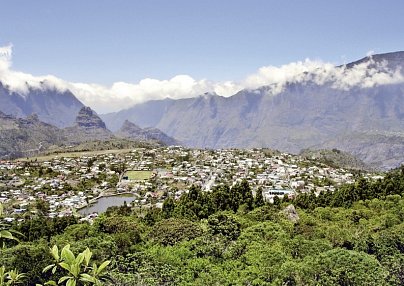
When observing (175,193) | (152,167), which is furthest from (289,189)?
(152,167)

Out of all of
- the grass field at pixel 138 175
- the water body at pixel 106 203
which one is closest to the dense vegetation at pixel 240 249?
the water body at pixel 106 203

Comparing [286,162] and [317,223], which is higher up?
[317,223]

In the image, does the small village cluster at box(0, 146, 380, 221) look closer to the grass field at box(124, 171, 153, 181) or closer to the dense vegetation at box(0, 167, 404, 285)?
the grass field at box(124, 171, 153, 181)

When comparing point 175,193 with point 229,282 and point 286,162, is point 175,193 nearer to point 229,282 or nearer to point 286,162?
point 286,162

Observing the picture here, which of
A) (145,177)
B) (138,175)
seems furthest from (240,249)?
(138,175)

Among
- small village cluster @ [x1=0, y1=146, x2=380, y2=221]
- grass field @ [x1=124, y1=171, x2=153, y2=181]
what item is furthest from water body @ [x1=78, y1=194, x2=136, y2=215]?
grass field @ [x1=124, y1=171, x2=153, y2=181]

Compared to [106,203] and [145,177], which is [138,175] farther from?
[106,203]

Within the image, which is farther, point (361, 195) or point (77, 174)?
point (77, 174)
